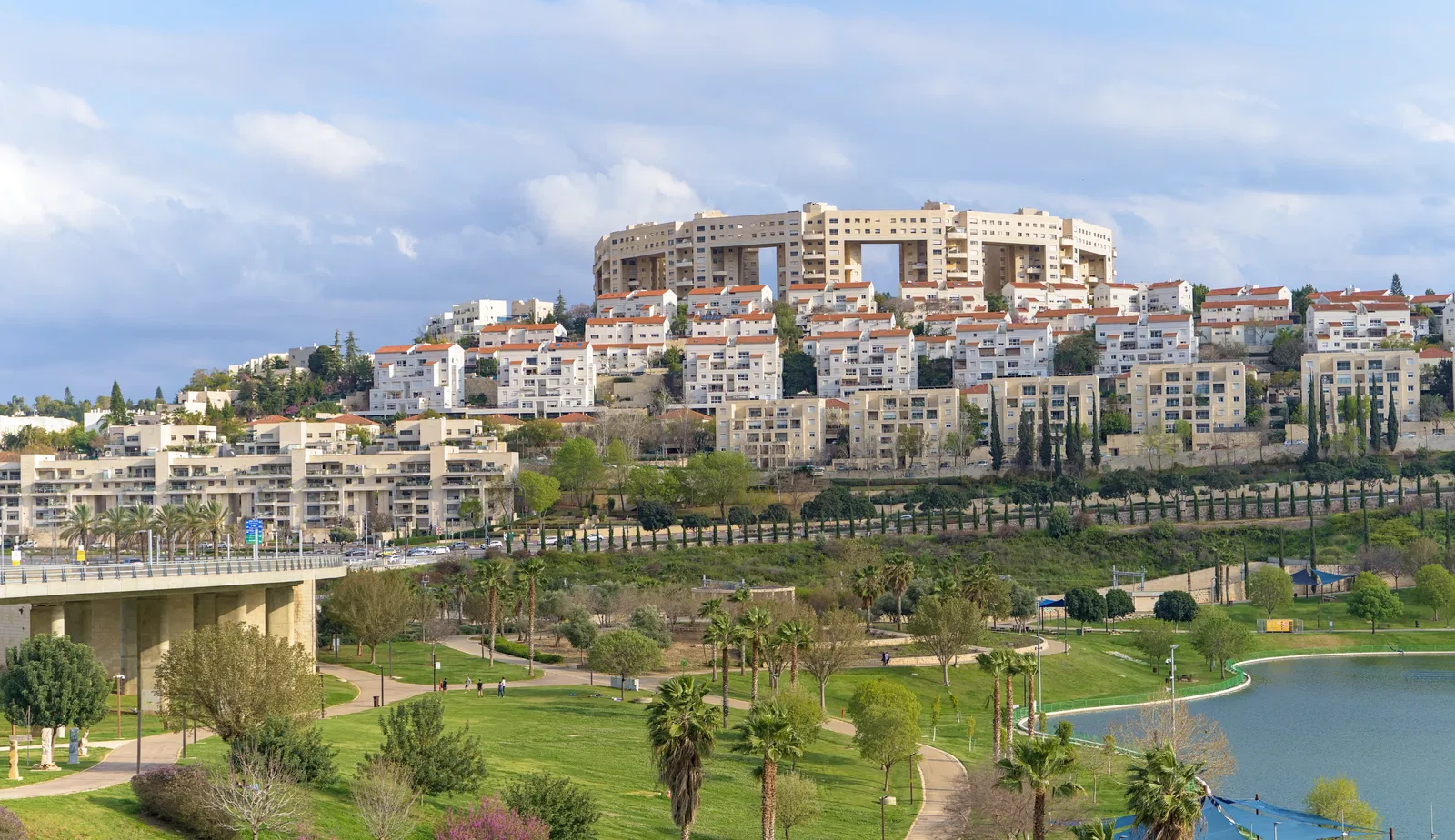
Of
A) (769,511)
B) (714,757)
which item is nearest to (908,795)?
(714,757)

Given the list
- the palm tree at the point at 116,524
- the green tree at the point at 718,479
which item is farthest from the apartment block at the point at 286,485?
the palm tree at the point at 116,524

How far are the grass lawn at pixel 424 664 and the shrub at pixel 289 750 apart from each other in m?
23.0

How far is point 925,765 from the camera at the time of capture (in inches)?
2046

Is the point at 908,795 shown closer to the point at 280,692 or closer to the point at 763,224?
the point at 280,692

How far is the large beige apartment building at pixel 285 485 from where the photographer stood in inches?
4432

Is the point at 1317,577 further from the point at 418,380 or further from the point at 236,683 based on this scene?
the point at 418,380

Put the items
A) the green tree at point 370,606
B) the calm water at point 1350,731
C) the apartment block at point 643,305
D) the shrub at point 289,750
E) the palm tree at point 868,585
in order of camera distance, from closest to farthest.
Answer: the shrub at point 289,750
the calm water at point 1350,731
the green tree at point 370,606
the palm tree at point 868,585
the apartment block at point 643,305

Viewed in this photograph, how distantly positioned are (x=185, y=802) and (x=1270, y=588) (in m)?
63.9

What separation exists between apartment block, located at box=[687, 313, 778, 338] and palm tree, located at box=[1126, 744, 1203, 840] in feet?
358

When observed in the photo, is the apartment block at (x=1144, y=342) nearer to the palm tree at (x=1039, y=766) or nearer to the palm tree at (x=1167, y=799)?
the palm tree at (x=1039, y=766)

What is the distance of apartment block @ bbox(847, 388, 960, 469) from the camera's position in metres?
120

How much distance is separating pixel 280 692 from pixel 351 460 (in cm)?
7701

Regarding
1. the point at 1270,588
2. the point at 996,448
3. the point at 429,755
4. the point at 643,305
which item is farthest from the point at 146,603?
the point at 643,305

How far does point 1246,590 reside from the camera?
3383 inches
